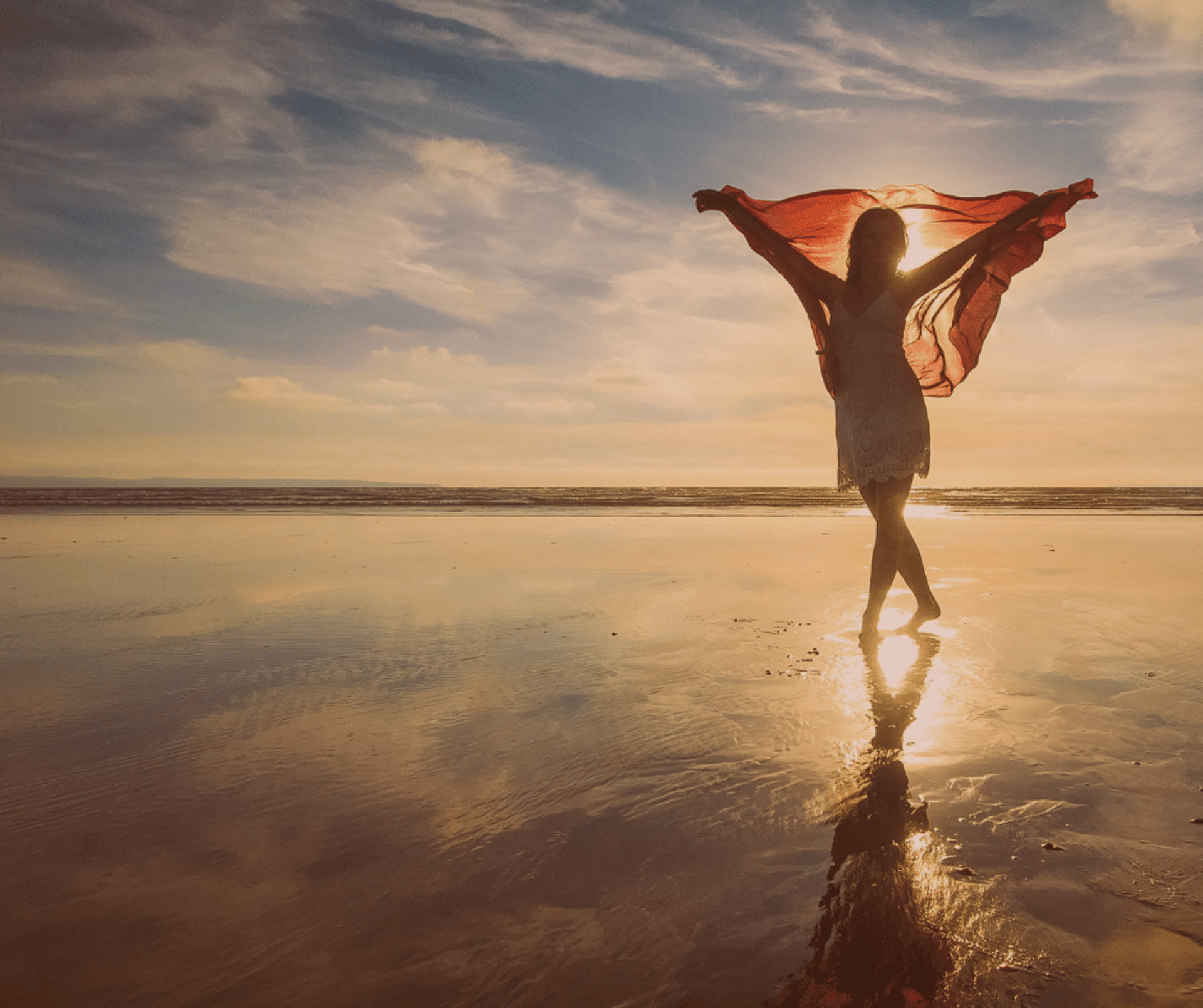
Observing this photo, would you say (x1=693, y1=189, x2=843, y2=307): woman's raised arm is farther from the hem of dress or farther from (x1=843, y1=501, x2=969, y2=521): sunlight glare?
(x1=843, y1=501, x2=969, y2=521): sunlight glare

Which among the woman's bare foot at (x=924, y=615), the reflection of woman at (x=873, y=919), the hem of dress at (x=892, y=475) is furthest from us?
the woman's bare foot at (x=924, y=615)

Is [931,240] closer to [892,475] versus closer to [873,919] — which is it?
[892,475]

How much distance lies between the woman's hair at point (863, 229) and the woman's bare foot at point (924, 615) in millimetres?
2060

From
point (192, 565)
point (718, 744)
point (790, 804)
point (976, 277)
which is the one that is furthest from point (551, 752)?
point (192, 565)

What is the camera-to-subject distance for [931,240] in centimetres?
491

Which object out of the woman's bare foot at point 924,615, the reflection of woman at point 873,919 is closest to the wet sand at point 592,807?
the reflection of woman at point 873,919

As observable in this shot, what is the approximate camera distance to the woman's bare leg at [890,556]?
430cm

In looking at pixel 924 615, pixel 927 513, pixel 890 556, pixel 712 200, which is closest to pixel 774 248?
pixel 712 200

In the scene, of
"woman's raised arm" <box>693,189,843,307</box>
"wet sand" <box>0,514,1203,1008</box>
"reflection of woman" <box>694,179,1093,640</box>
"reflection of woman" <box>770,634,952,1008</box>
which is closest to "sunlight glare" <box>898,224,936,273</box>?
"reflection of woman" <box>694,179,1093,640</box>

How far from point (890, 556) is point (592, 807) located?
2.94m

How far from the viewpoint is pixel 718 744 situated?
2600 mm

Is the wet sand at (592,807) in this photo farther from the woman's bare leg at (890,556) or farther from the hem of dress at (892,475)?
the hem of dress at (892,475)

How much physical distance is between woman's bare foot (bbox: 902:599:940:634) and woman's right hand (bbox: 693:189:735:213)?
9.22 ft

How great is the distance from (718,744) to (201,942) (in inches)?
65.7
